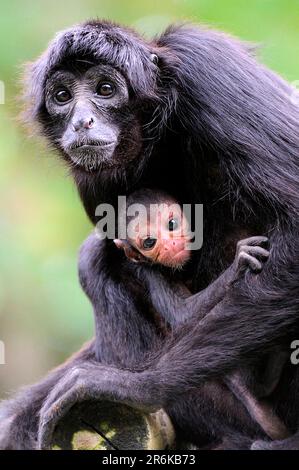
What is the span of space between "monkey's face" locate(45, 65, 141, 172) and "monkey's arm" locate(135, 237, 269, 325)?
0.81 metres

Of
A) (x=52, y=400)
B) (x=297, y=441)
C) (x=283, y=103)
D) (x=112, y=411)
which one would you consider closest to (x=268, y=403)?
(x=297, y=441)

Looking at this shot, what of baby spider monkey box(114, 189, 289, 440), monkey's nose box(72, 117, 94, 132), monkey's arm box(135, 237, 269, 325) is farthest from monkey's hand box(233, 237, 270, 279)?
monkey's nose box(72, 117, 94, 132)

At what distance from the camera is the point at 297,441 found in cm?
502

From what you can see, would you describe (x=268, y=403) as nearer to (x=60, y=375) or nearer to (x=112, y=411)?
(x=112, y=411)

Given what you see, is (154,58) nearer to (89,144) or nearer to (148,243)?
(89,144)

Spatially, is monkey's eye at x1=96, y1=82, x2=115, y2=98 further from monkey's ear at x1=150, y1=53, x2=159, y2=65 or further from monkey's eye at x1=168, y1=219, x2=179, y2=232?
monkey's eye at x1=168, y1=219, x2=179, y2=232

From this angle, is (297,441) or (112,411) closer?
(297,441)

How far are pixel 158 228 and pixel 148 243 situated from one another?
4.8 inches

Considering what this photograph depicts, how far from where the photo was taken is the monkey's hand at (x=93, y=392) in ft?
17.1

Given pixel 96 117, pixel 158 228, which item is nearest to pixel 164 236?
pixel 158 228

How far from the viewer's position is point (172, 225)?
5.64m
